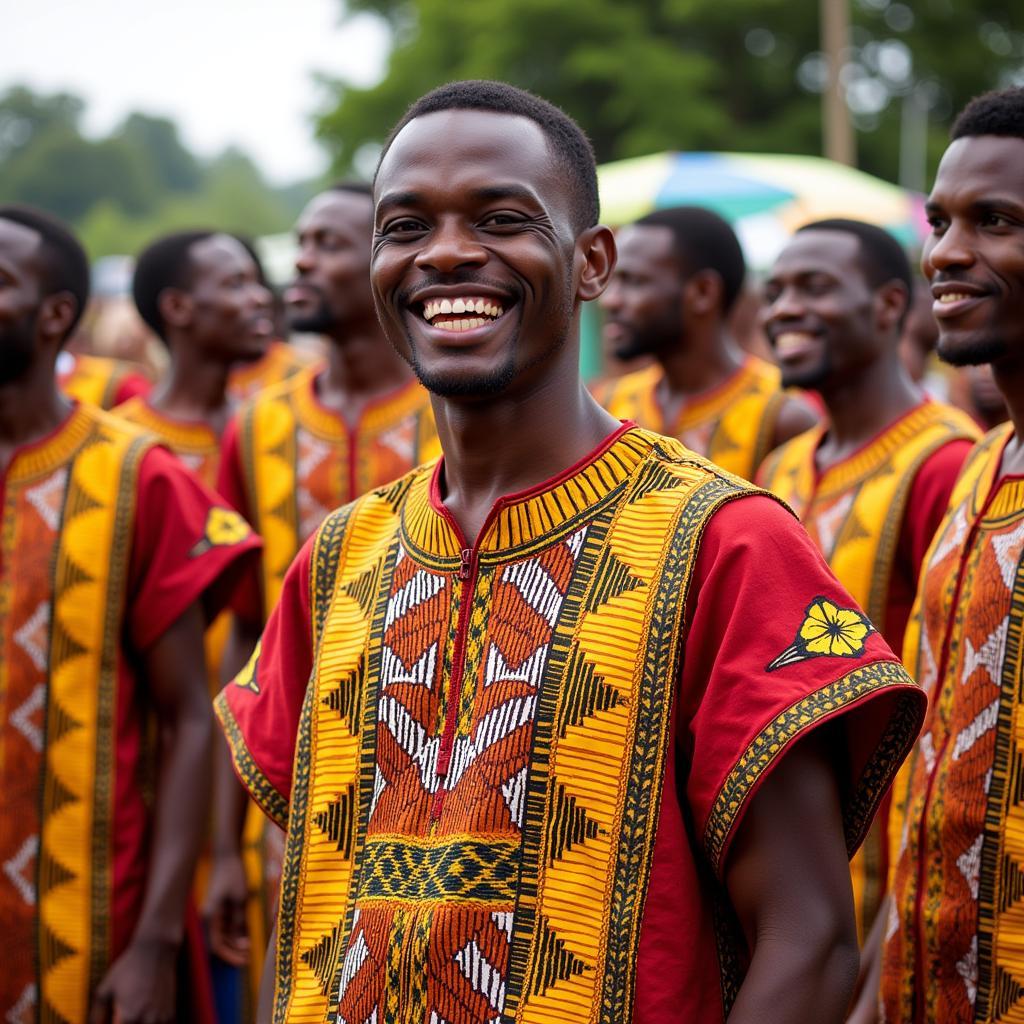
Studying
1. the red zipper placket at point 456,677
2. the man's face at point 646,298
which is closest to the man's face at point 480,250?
the red zipper placket at point 456,677

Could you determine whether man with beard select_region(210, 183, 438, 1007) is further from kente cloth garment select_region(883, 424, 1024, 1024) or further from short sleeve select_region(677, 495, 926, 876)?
short sleeve select_region(677, 495, 926, 876)

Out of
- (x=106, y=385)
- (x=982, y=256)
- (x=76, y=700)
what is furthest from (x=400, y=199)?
(x=106, y=385)

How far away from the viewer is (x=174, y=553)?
178 inches

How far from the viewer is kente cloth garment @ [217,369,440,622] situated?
5582mm

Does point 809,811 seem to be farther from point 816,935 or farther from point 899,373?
point 899,373

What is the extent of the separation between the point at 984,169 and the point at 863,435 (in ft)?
5.93

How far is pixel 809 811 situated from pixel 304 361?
7221 mm

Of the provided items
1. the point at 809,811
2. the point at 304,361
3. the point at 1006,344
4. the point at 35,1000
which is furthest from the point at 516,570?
the point at 304,361

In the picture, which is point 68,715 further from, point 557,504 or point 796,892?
point 796,892

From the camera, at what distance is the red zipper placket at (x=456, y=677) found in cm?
260

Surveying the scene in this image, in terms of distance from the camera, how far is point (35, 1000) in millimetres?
4383

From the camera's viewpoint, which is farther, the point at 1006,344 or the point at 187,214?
the point at 187,214

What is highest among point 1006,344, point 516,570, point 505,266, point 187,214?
point 187,214

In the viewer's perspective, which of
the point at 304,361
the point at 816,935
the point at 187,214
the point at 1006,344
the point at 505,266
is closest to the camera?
the point at 816,935
